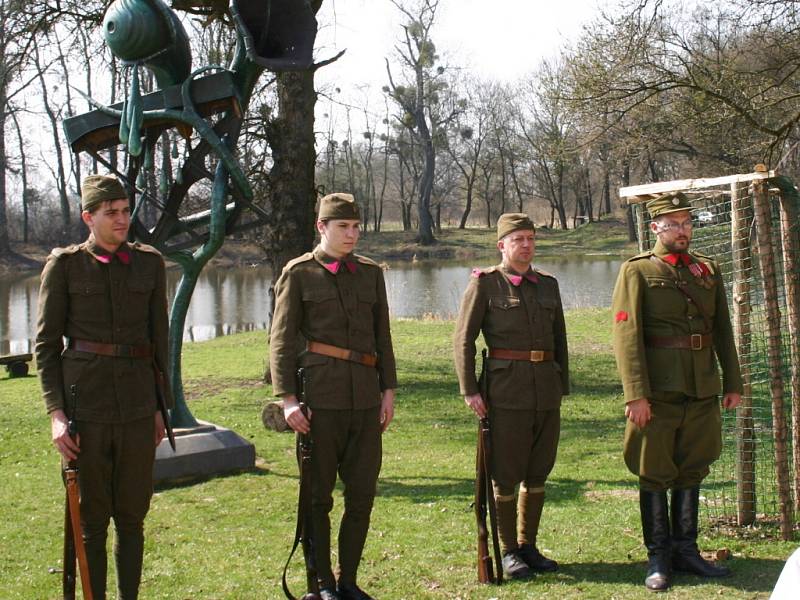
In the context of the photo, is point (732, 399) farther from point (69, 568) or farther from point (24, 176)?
point (24, 176)

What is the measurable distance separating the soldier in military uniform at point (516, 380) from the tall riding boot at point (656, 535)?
1.68 feet

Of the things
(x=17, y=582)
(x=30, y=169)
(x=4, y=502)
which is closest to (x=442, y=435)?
(x=4, y=502)

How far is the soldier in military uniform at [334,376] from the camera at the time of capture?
464 centimetres

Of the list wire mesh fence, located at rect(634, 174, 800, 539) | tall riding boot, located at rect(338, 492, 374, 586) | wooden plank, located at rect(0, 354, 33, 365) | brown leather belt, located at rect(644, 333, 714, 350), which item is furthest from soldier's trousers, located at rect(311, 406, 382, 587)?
wooden plank, located at rect(0, 354, 33, 365)

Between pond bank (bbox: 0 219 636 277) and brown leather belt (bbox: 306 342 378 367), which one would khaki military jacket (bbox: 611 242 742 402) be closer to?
brown leather belt (bbox: 306 342 378 367)

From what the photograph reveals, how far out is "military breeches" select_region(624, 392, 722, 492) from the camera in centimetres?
498

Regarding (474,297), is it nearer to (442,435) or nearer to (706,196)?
(706,196)

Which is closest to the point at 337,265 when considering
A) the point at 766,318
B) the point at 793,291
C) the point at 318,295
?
the point at 318,295

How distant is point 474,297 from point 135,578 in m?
2.22

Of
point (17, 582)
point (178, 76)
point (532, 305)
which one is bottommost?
point (17, 582)

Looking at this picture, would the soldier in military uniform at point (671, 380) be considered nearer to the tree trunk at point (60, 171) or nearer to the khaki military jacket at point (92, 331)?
the khaki military jacket at point (92, 331)

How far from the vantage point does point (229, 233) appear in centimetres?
827

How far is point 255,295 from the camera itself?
32344 millimetres

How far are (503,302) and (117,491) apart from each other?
219 centimetres
